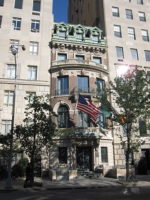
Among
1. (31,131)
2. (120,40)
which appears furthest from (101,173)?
(120,40)

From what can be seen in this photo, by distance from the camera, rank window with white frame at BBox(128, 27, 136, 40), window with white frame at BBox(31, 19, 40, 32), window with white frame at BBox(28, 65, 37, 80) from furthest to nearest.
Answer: window with white frame at BBox(128, 27, 136, 40) < window with white frame at BBox(31, 19, 40, 32) < window with white frame at BBox(28, 65, 37, 80)

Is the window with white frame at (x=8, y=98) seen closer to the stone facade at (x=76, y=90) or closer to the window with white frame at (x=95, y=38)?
the stone facade at (x=76, y=90)

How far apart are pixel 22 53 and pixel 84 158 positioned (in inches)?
691

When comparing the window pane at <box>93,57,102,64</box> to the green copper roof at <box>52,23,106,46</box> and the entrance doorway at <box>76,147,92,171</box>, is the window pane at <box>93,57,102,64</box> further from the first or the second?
the entrance doorway at <box>76,147,92,171</box>

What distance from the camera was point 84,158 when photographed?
96.4 ft

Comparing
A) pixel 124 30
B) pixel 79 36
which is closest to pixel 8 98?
pixel 79 36

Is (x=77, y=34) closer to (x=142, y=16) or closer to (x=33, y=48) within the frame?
(x=33, y=48)

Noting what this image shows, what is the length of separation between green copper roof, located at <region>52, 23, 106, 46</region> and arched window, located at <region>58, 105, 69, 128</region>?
1113cm

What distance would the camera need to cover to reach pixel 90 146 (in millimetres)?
29547

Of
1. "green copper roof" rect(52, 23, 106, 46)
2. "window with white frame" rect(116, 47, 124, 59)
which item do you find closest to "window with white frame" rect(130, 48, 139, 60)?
"window with white frame" rect(116, 47, 124, 59)

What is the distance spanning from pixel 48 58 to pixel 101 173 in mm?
17823

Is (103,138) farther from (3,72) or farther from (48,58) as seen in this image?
(3,72)

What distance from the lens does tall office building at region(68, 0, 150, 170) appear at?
36369mm

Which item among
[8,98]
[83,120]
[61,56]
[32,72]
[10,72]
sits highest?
[61,56]
